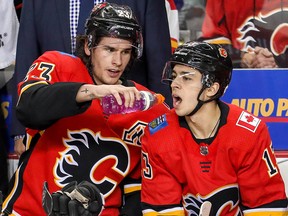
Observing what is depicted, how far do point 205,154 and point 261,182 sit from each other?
204 mm

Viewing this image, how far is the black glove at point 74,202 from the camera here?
76.2 inches

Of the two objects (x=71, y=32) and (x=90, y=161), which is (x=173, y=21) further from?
(x=90, y=161)

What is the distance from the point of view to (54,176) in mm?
2506

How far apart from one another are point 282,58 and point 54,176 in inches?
63.4

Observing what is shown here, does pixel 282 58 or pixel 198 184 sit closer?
pixel 198 184

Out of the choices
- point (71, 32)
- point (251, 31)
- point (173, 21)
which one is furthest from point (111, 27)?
point (251, 31)

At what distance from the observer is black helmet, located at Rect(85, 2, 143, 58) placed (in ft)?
8.37

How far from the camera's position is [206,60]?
2525mm

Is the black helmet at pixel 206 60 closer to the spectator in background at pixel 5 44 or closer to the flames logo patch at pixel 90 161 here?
the flames logo patch at pixel 90 161

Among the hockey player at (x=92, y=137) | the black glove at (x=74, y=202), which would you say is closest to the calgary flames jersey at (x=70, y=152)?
the hockey player at (x=92, y=137)

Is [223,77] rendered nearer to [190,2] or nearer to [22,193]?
[22,193]

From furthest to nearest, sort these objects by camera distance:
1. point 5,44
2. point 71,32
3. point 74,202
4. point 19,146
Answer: point 5,44, point 19,146, point 71,32, point 74,202

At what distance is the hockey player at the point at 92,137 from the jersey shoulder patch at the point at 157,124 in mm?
76

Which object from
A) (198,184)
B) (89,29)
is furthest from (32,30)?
(198,184)
